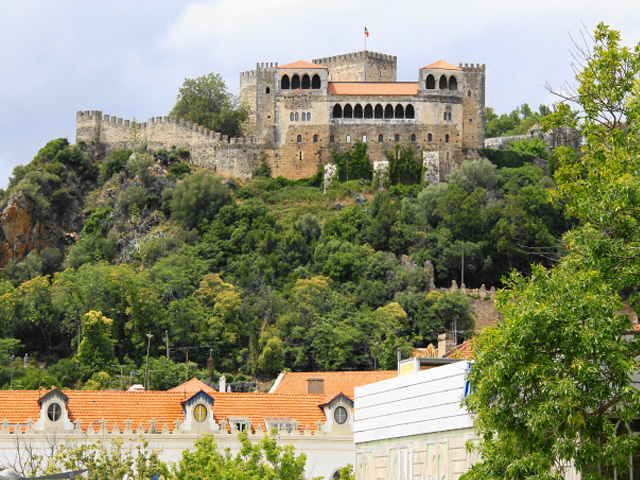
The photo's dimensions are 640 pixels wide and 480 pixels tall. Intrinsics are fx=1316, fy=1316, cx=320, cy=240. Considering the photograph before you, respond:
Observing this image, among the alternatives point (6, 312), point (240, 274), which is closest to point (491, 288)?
point (240, 274)

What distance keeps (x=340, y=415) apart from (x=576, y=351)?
26.6 metres

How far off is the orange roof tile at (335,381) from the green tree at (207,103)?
51.4 metres

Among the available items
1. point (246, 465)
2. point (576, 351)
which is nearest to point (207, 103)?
point (246, 465)

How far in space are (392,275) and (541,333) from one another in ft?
223

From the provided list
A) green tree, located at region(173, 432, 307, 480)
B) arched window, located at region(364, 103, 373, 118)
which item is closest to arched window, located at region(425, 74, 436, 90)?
arched window, located at region(364, 103, 373, 118)

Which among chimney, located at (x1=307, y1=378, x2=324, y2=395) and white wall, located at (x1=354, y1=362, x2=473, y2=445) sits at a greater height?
chimney, located at (x1=307, y1=378, x2=324, y2=395)

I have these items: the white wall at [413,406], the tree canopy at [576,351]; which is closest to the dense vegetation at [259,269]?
the white wall at [413,406]

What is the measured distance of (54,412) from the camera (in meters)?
47.7

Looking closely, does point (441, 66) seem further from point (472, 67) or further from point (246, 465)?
point (246, 465)

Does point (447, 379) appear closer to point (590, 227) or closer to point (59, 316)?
point (590, 227)

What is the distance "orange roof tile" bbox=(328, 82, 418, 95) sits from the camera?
103875 mm

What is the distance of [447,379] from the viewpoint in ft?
106

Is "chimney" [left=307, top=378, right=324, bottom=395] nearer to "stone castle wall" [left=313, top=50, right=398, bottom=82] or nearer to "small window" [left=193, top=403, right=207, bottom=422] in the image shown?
"small window" [left=193, top=403, right=207, bottom=422]

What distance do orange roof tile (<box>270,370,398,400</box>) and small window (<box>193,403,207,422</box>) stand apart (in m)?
7.00
